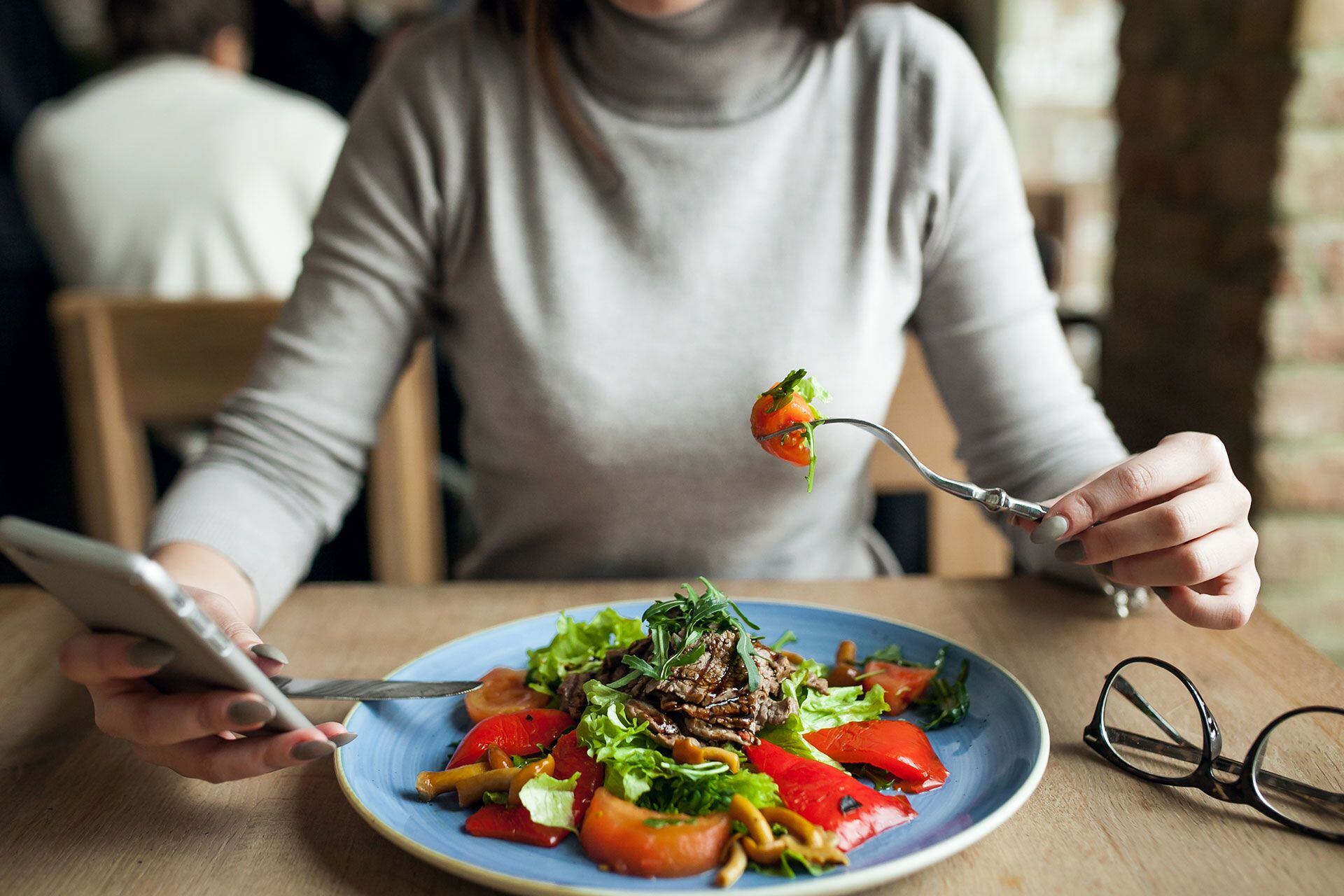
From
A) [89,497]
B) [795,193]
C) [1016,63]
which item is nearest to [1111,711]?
[795,193]

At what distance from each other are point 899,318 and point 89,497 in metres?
1.30

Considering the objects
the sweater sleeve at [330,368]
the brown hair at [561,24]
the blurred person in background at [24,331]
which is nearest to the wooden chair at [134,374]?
the sweater sleeve at [330,368]

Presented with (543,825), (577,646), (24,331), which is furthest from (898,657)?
(24,331)

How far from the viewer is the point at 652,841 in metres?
0.61

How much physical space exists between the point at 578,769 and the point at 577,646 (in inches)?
8.0

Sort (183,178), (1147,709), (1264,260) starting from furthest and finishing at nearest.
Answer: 1. (183,178)
2. (1264,260)
3. (1147,709)

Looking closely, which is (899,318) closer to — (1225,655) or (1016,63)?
(1225,655)

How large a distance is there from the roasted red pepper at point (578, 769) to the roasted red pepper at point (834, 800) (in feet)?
0.37

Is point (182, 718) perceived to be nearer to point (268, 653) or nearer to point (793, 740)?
point (268, 653)

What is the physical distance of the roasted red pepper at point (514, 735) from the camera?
0.73 metres

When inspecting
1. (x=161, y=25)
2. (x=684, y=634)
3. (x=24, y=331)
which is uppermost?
(x=161, y=25)

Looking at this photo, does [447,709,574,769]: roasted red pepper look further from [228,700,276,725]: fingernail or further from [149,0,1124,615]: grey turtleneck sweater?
[149,0,1124,615]: grey turtleneck sweater

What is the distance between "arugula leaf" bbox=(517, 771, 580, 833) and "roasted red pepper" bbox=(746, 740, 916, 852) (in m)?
0.13

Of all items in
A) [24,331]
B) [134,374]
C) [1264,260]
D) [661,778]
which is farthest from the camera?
[24,331]
